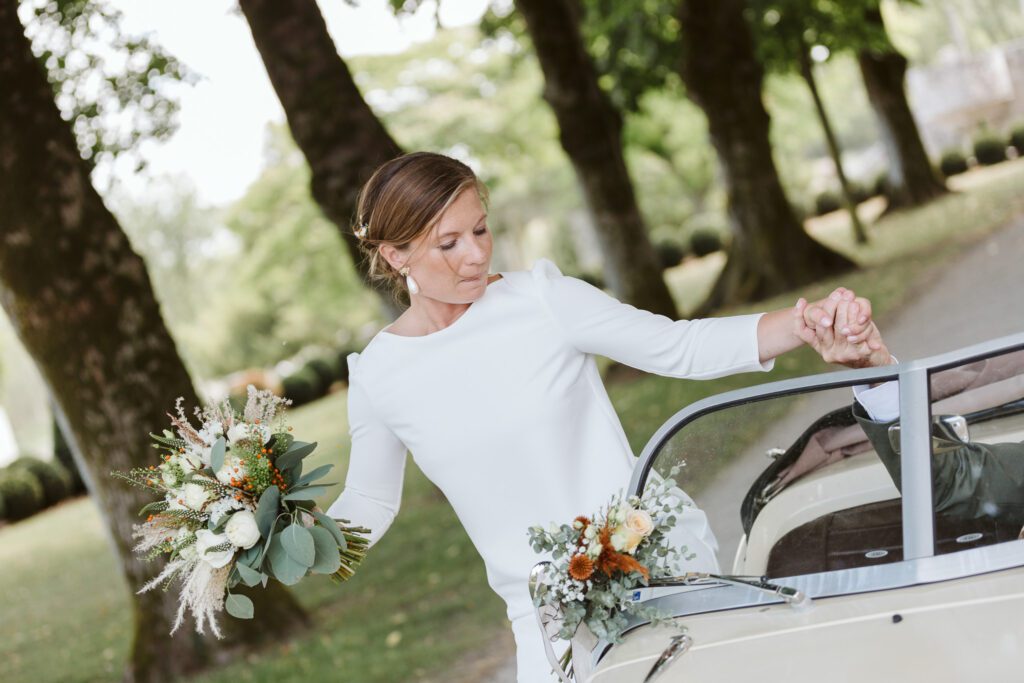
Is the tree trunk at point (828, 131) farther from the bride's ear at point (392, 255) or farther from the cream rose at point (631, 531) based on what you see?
the cream rose at point (631, 531)

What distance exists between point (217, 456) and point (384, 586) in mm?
7428

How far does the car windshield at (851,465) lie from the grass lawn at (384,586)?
19cm

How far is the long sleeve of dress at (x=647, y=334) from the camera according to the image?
3.12 meters

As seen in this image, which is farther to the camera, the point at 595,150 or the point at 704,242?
the point at 704,242

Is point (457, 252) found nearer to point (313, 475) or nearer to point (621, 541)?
point (313, 475)

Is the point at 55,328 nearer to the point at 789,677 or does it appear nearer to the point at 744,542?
the point at 744,542

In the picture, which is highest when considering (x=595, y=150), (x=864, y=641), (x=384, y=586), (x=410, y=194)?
(x=595, y=150)

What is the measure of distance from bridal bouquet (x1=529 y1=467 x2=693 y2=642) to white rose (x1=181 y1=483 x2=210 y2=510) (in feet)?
2.86

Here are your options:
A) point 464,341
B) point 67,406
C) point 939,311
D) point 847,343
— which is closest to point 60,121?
point 67,406

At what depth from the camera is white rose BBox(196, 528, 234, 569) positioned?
311 cm

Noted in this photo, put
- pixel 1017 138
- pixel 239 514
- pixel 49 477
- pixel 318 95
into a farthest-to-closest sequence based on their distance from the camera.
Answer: pixel 1017 138, pixel 49 477, pixel 318 95, pixel 239 514

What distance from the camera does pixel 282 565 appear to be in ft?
10.2

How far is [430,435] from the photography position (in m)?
3.39

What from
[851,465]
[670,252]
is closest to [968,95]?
[670,252]
